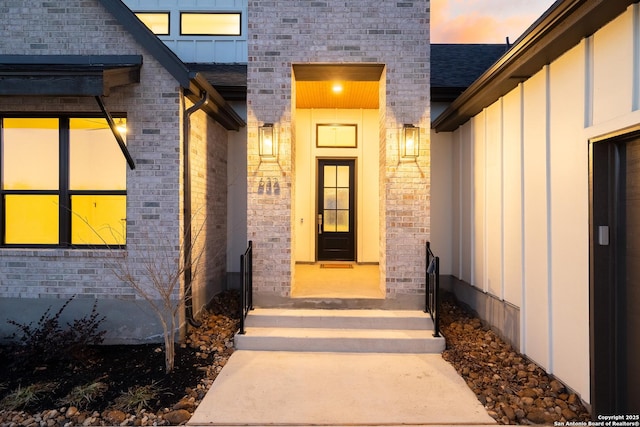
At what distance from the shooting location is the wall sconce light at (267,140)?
4.90 m

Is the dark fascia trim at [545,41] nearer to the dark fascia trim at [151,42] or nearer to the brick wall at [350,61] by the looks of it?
the brick wall at [350,61]

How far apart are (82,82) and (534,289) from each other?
5.33m

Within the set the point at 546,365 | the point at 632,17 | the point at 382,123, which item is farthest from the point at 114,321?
the point at 632,17

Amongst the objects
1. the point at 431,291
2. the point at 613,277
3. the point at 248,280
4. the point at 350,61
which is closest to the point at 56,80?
the point at 248,280

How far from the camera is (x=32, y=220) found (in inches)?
181

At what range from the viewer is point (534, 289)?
3816mm

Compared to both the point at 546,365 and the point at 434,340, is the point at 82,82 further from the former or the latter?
the point at 546,365

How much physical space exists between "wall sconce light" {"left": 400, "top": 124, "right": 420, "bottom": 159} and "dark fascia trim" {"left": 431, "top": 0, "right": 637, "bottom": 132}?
3.08 ft

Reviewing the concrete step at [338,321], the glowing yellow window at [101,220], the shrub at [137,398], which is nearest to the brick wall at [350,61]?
the concrete step at [338,321]

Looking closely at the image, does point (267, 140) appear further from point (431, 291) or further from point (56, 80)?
point (431, 291)

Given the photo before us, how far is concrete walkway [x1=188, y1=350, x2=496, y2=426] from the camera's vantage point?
3.00 meters

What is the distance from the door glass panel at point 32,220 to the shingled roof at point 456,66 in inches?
246

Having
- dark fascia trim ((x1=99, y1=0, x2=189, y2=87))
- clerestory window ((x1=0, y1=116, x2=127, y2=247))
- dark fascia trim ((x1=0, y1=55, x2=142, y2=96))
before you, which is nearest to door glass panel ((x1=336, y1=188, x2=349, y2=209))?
dark fascia trim ((x1=99, y1=0, x2=189, y2=87))

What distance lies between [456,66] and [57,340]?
8.30m
